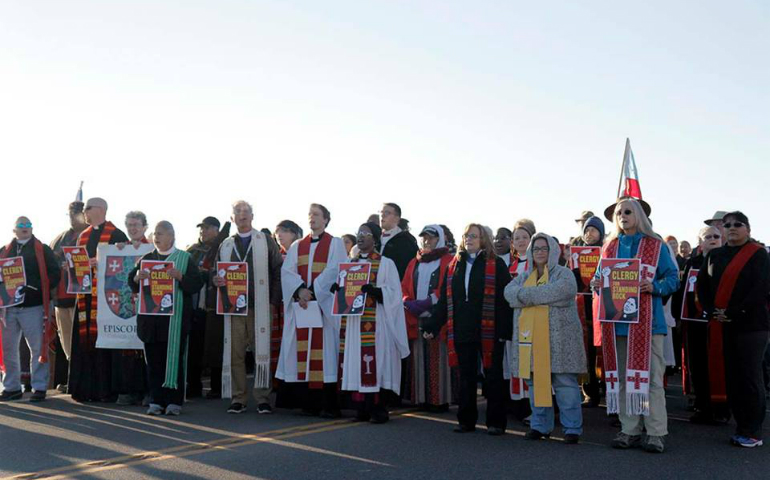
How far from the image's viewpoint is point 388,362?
9.95m

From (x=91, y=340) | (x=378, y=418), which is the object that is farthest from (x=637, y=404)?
(x=91, y=340)

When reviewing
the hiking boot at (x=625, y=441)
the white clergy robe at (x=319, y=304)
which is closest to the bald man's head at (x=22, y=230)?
the white clergy robe at (x=319, y=304)

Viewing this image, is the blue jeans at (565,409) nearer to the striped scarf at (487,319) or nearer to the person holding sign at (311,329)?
the striped scarf at (487,319)

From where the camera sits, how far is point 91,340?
1164cm

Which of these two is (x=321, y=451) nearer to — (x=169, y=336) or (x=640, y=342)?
(x=640, y=342)

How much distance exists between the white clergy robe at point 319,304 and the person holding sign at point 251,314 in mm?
240

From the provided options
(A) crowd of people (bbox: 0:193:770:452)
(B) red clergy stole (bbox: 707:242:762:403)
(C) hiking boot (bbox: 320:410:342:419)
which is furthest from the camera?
(C) hiking boot (bbox: 320:410:342:419)

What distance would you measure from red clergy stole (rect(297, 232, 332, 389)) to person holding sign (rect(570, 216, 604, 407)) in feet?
9.70

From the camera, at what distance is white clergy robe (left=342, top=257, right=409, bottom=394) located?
988cm

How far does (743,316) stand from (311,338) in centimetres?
468

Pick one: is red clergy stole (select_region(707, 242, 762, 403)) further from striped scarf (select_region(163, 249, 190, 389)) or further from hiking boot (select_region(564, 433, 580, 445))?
striped scarf (select_region(163, 249, 190, 389))

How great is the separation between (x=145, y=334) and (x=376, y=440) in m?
3.32

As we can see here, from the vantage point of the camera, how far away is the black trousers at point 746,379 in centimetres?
828

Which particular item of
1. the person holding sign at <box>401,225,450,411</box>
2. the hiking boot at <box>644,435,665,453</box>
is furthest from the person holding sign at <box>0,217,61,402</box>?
the hiking boot at <box>644,435,665,453</box>
